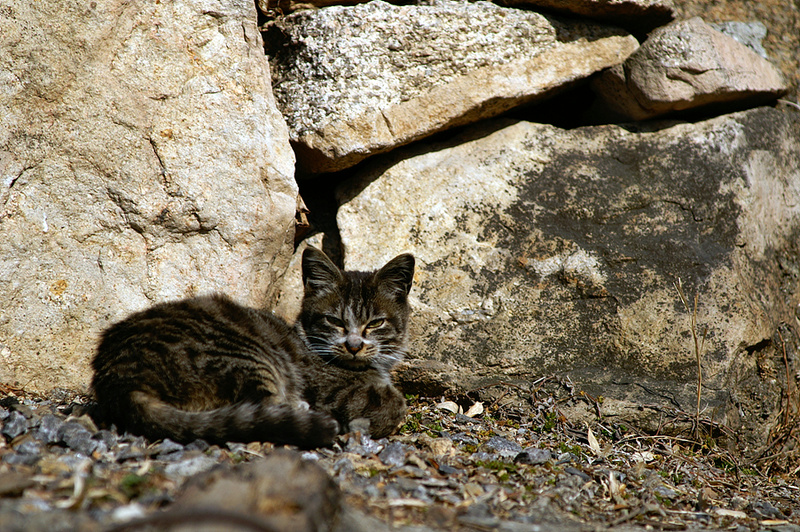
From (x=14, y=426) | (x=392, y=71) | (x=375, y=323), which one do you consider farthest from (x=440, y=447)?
(x=392, y=71)

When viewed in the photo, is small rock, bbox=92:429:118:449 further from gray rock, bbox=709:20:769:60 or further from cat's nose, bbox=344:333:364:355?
gray rock, bbox=709:20:769:60


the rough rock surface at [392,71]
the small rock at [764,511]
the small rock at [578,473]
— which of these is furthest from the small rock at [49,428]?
the small rock at [764,511]

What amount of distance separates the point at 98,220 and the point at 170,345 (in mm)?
1064

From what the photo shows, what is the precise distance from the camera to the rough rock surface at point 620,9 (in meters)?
4.65

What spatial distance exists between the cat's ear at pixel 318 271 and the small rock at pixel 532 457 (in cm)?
161

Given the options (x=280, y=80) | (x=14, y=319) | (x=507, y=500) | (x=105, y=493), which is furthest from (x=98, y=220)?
(x=507, y=500)

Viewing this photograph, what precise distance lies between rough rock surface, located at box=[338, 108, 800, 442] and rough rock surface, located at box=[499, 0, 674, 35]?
853mm

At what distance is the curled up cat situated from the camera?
2955 millimetres

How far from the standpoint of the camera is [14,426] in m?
3.02

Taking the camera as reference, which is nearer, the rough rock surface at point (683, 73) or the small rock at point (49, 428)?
the small rock at point (49, 428)

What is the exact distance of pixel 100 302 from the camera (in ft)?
12.2

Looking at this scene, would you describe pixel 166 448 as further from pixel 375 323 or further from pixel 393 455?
pixel 375 323

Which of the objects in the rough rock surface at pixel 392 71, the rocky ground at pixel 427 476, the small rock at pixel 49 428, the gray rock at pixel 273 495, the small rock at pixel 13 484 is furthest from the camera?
the rough rock surface at pixel 392 71

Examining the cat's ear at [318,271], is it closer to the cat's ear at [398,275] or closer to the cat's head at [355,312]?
the cat's head at [355,312]
